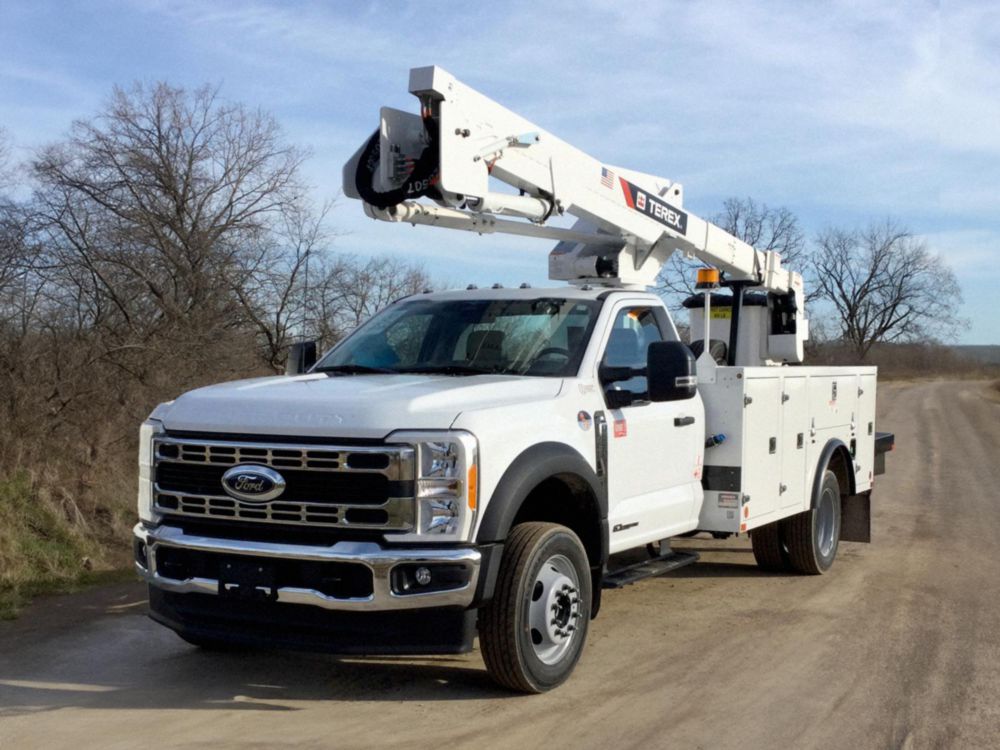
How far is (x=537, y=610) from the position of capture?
5387mm

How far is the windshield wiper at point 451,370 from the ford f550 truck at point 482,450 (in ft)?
0.08

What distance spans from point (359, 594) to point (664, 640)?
8.12ft


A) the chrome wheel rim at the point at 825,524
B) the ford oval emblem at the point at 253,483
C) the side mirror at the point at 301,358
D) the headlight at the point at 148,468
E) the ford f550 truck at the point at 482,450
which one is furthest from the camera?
the chrome wheel rim at the point at 825,524

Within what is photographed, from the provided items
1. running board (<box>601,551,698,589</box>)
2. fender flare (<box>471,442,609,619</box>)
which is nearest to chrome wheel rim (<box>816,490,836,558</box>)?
running board (<box>601,551,698,589</box>)

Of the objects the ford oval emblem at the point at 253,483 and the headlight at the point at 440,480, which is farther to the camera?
the ford oval emblem at the point at 253,483

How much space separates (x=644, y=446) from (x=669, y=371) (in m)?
0.61

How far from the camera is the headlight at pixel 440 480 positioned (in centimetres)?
486

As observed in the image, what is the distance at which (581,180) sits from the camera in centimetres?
761

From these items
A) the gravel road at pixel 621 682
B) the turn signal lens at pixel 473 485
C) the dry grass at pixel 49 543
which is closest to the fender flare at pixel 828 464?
the gravel road at pixel 621 682

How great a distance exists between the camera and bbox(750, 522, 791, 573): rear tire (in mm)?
8641

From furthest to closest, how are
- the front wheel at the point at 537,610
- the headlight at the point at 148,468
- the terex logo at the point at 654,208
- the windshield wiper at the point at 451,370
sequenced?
the terex logo at the point at 654,208
the windshield wiper at the point at 451,370
the headlight at the point at 148,468
the front wheel at the point at 537,610

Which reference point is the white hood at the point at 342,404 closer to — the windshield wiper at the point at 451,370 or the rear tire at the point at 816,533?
the windshield wiper at the point at 451,370

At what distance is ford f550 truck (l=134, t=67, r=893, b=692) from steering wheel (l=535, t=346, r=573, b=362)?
2 cm

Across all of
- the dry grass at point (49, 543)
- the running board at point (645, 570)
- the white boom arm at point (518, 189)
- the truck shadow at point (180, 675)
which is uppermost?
the white boom arm at point (518, 189)
